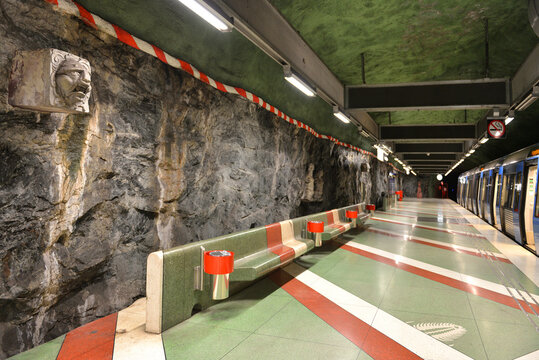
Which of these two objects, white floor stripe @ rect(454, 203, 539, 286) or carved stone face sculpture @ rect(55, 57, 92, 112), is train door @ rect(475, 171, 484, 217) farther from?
carved stone face sculpture @ rect(55, 57, 92, 112)

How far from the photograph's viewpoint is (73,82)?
2.95 m

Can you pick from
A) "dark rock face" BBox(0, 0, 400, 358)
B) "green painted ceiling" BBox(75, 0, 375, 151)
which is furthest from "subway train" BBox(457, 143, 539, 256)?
"dark rock face" BBox(0, 0, 400, 358)

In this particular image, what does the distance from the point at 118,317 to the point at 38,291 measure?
0.87 m

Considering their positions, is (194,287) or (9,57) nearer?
(9,57)

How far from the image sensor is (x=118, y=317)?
3.51 meters

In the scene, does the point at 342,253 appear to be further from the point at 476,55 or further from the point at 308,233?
the point at 476,55

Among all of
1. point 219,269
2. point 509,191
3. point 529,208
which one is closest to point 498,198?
point 509,191

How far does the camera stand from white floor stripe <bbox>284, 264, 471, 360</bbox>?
2.84 m

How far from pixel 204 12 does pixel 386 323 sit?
148 inches

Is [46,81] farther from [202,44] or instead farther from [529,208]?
[529,208]

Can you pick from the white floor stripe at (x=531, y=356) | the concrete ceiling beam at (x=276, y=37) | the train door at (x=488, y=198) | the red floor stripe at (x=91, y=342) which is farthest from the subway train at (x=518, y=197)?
the red floor stripe at (x=91, y=342)

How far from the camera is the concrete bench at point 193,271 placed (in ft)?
10.3

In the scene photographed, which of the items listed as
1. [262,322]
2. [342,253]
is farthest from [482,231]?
[262,322]

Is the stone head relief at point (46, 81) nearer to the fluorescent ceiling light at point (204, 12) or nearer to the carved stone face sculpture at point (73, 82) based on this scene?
the carved stone face sculpture at point (73, 82)
